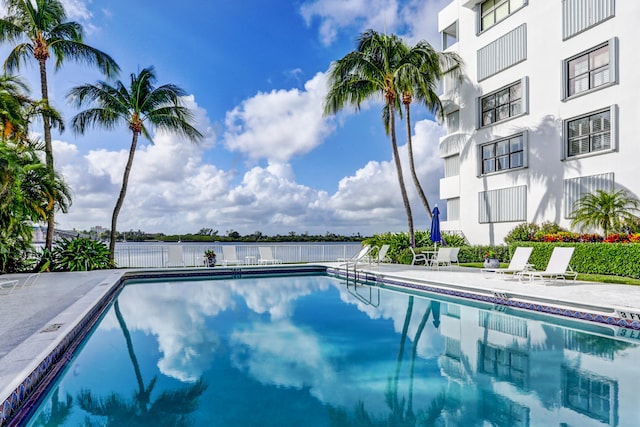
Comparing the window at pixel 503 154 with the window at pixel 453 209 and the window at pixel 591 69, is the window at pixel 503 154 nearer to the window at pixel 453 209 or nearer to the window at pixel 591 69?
the window at pixel 453 209

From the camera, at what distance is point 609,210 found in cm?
1080

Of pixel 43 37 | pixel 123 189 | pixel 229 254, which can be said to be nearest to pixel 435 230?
pixel 229 254

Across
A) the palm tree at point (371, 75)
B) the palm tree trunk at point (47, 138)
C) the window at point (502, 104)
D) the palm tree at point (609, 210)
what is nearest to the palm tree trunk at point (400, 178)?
the palm tree at point (371, 75)

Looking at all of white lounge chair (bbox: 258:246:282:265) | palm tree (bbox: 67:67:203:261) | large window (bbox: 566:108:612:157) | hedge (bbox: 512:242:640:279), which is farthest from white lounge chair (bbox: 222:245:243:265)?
large window (bbox: 566:108:612:157)

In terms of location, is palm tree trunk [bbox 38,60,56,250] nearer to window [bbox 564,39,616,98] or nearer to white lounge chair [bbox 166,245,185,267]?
white lounge chair [bbox 166,245,185,267]

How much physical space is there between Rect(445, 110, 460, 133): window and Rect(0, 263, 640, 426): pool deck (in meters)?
9.93

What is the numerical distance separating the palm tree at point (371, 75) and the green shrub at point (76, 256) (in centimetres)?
1003

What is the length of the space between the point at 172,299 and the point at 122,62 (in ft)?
32.2


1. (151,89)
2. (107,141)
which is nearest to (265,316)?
(151,89)

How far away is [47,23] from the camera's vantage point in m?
12.5

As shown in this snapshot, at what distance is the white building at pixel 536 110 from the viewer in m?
11.8

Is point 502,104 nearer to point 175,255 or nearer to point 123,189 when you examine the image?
point 175,255

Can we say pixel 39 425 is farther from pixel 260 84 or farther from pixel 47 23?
pixel 260 84

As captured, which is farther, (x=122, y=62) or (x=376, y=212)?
(x=376, y=212)
